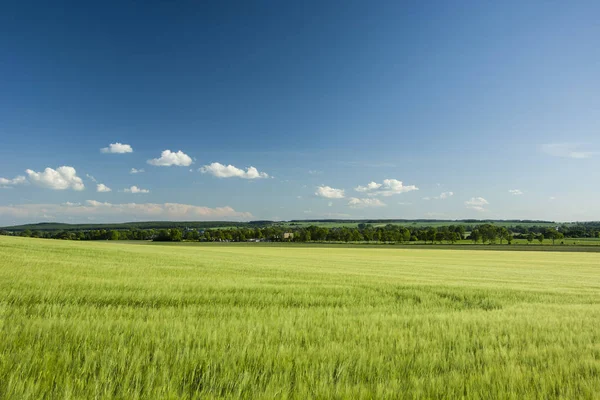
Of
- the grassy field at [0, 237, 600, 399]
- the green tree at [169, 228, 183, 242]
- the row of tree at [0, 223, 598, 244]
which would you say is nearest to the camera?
the grassy field at [0, 237, 600, 399]

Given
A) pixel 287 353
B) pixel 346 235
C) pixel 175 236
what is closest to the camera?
pixel 287 353

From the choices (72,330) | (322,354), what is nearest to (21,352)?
(72,330)

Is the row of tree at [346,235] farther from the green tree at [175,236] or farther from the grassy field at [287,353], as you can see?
the grassy field at [287,353]

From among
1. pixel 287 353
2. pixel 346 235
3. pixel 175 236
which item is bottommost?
pixel 175 236

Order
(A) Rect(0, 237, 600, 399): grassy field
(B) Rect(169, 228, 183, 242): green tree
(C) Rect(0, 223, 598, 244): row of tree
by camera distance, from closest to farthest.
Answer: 1. (A) Rect(0, 237, 600, 399): grassy field
2. (C) Rect(0, 223, 598, 244): row of tree
3. (B) Rect(169, 228, 183, 242): green tree

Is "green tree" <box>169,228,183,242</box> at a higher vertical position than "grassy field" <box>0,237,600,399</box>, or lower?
lower

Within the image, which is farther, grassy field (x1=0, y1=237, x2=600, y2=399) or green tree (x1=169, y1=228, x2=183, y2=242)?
green tree (x1=169, y1=228, x2=183, y2=242)

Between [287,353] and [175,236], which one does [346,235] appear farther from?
Result: [287,353]

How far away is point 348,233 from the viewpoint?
501 feet

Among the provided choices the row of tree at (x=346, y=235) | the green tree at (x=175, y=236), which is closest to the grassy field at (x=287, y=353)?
the row of tree at (x=346, y=235)

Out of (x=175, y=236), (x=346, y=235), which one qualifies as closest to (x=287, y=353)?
(x=346, y=235)

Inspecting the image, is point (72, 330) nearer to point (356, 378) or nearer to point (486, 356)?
point (356, 378)

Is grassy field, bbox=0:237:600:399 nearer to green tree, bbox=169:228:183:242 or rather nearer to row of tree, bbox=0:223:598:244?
row of tree, bbox=0:223:598:244

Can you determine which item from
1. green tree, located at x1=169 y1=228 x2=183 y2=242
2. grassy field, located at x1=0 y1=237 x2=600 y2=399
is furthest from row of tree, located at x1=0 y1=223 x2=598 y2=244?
grassy field, located at x1=0 y1=237 x2=600 y2=399
